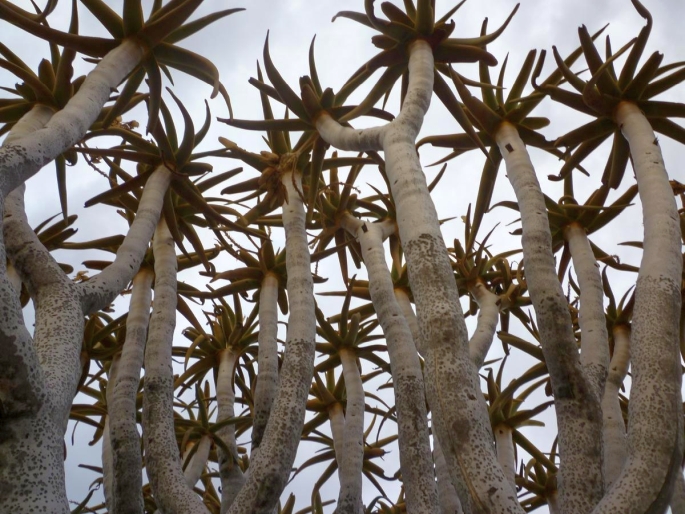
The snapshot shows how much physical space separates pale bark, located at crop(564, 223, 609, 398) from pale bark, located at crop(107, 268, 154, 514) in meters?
4.44

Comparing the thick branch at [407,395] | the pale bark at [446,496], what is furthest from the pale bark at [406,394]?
the pale bark at [446,496]

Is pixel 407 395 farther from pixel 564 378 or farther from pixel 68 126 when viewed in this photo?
pixel 68 126

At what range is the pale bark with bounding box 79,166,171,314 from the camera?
643 cm

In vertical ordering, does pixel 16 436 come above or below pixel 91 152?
below

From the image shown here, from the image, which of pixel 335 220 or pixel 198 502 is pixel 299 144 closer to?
pixel 335 220

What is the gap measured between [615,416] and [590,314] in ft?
3.74

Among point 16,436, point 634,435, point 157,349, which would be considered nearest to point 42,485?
point 16,436

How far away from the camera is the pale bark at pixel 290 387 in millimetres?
6180

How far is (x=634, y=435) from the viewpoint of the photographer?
5098 millimetres

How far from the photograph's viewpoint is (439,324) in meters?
5.08

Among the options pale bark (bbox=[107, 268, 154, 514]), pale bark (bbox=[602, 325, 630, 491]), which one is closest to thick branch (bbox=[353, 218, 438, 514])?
pale bark (bbox=[602, 325, 630, 491])

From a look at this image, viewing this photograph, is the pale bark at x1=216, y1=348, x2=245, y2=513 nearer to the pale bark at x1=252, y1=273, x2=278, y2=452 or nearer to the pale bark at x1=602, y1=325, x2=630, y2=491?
the pale bark at x1=252, y1=273, x2=278, y2=452

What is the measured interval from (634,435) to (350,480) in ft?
13.6

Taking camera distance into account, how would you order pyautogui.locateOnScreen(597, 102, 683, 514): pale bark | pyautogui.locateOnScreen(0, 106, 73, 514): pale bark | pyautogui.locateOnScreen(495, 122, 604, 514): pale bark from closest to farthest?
1. pyautogui.locateOnScreen(0, 106, 73, 514): pale bark
2. pyautogui.locateOnScreen(597, 102, 683, 514): pale bark
3. pyautogui.locateOnScreen(495, 122, 604, 514): pale bark
